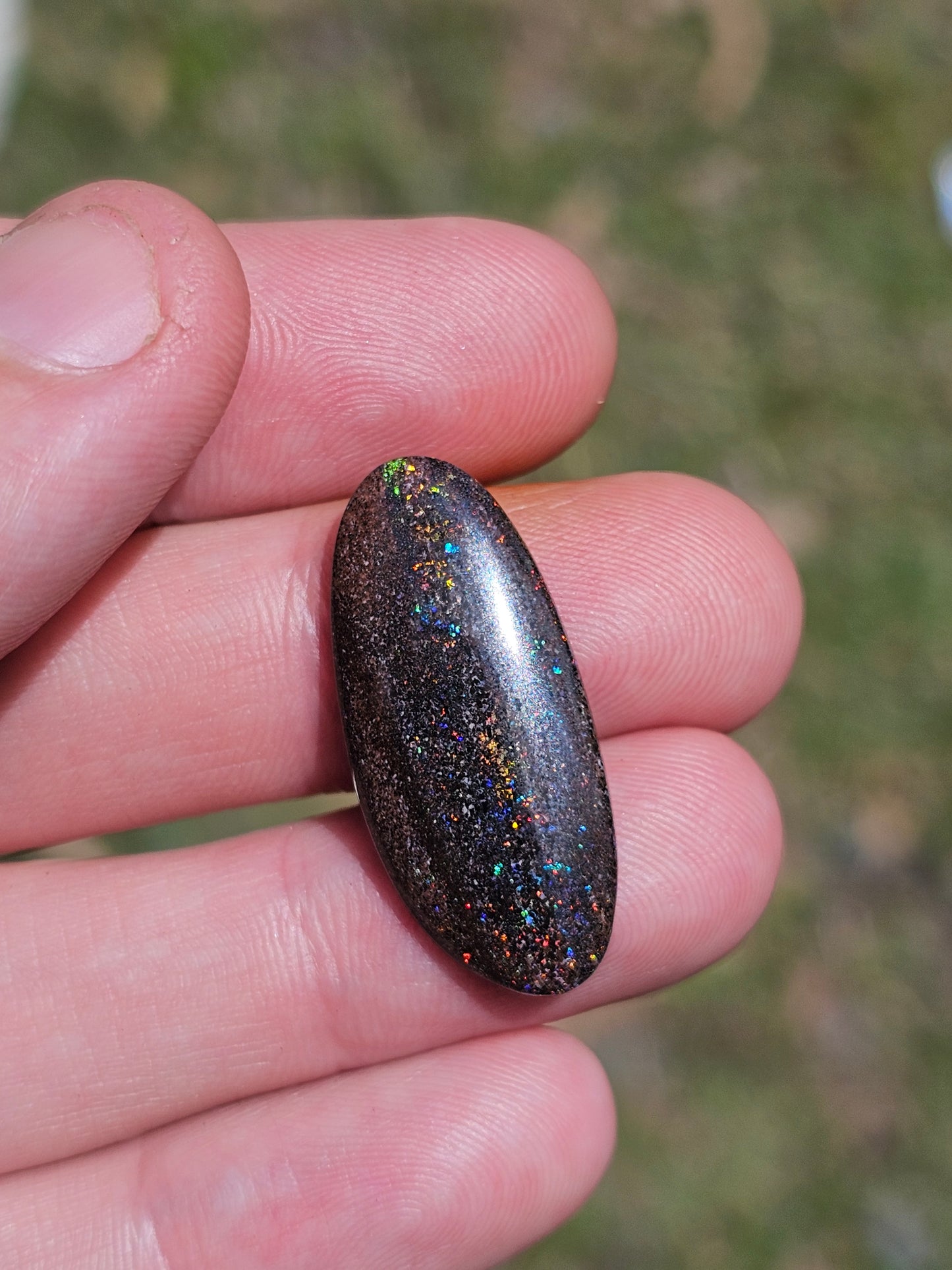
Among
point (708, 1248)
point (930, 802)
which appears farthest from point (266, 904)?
point (930, 802)

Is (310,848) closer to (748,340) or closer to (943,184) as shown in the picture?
(748,340)

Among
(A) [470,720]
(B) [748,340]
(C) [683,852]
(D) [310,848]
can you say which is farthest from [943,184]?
(D) [310,848]

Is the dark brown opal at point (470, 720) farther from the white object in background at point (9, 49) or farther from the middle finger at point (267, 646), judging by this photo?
the white object in background at point (9, 49)

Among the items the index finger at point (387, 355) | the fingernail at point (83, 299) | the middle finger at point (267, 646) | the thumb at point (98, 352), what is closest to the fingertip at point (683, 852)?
the middle finger at point (267, 646)

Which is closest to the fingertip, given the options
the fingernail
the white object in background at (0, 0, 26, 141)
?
the fingernail

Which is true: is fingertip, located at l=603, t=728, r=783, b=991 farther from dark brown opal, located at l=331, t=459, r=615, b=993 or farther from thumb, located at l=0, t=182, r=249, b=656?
thumb, located at l=0, t=182, r=249, b=656

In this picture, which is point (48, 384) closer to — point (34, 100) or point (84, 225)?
point (84, 225)

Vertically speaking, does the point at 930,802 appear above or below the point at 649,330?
below
